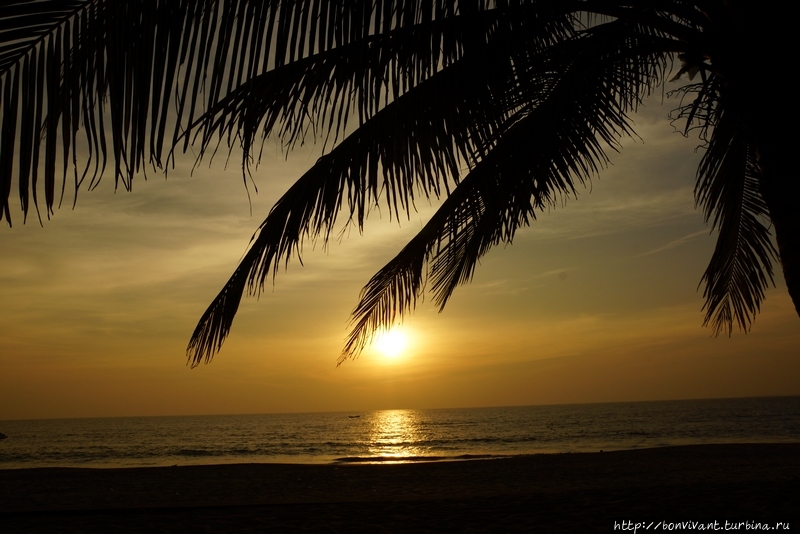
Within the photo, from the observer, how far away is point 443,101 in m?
2.16

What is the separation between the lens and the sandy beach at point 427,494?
6.29m

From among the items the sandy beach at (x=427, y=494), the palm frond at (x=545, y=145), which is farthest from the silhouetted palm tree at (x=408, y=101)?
the sandy beach at (x=427, y=494)

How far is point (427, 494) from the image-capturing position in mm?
9930

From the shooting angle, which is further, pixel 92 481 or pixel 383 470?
pixel 383 470

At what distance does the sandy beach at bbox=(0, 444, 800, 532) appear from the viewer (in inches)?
247

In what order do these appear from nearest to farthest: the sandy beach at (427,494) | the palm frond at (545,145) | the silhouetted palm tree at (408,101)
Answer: the silhouetted palm tree at (408,101)
the palm frond at (545,145)
the sandy beach at (427,494)

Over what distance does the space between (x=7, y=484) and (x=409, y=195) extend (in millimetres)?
13608

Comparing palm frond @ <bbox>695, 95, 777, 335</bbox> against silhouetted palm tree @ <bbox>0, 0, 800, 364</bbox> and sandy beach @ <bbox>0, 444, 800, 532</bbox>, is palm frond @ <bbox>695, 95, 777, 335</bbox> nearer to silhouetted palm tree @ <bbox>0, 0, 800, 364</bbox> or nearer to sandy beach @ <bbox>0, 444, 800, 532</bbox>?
silhouetted palm tree @ <bbox>0, 0, 800, 364</bbox>

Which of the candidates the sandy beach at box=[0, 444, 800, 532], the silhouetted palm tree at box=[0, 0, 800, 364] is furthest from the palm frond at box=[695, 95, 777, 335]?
the sandy beach at box=[0, 444, 800, 532]

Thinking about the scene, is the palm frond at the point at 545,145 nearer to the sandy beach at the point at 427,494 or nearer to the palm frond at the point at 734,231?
the palm frond at the point at 734,231

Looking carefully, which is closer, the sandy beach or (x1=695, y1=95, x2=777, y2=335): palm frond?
(x1=695, y1=95, x2=777, y2=335): palm frond

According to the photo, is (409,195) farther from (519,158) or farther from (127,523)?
(127,523)

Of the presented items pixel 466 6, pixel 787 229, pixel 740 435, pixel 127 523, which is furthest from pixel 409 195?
pixel 740 435

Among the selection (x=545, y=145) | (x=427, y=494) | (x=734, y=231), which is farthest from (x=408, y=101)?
(x=427, y=494)
